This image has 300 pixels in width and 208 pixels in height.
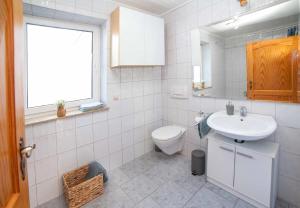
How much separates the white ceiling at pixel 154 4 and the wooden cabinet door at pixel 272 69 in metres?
1.10

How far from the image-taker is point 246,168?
60.1 inches

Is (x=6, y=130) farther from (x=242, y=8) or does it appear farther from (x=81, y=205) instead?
(x=242, y=8)

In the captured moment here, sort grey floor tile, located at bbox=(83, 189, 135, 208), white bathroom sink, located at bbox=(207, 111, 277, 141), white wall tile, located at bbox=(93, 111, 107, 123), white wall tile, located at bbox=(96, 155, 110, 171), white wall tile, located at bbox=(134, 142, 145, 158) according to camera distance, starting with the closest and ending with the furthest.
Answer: white bathroom sink, located at bbox=(207, 111, 277, 141)
grey floor tile, located at bbox=(83, 189, 135, 208)
white wall tile, located at bbox=(93, 111, 107, 123)
white wall tile, located at bbox=(96, 155, 110, 171)
white wall tile, located at bbox=(134, 142, 145, 158)

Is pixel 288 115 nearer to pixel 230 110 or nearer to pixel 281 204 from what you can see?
pixel 230 110

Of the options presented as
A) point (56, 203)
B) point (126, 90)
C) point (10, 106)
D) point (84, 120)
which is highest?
point (126, 90)

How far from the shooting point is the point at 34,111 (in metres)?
1.72

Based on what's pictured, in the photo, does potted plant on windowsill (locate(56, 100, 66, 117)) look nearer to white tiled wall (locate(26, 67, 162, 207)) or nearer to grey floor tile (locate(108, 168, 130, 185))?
white tiled wall (locate(26, 67, 162, 207))

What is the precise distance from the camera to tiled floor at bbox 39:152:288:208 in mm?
1592

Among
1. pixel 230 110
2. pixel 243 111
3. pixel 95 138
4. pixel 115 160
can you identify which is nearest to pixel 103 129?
pixel 95 138

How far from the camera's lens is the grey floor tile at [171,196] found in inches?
62.8

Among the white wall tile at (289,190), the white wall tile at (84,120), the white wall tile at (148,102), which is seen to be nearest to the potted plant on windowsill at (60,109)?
the white wall tile at (84,120)

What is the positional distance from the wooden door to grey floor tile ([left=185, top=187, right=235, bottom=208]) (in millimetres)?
1394

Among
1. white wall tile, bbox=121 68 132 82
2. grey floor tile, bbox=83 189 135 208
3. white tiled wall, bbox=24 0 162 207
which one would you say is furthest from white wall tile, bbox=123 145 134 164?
white wall tile, bbox=121 68 132 82

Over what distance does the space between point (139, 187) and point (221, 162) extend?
898mm
